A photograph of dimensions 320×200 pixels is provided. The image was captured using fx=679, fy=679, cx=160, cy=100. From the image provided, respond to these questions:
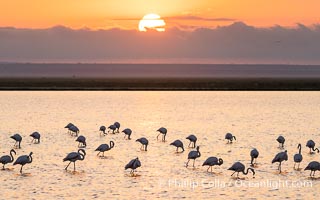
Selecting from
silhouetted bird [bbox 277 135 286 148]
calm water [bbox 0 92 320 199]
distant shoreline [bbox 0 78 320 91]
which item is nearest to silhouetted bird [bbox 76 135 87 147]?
calm water [bbox 0 92 320 199]

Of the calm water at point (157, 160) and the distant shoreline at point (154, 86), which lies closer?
the calm water at point (157, 160)

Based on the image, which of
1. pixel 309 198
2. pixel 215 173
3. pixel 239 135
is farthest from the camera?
pixel 239 135

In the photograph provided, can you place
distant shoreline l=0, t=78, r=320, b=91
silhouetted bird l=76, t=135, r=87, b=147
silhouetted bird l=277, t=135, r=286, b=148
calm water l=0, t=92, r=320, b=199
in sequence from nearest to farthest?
calm water l=0, t=92, r=320, b=199, silhouetted bird l=76, t=135, r=87, b=147, silhouetted bird l=277, t=135, r=286, b=148, distant shoreline l=0, t=78, r=320, b=91

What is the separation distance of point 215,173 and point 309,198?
16.7 ft

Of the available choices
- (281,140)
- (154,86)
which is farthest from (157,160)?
(154,86)

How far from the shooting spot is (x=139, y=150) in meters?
31.1

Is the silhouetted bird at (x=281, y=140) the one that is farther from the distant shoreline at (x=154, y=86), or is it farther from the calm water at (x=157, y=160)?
the distant shoreline at (x=154, y=86)

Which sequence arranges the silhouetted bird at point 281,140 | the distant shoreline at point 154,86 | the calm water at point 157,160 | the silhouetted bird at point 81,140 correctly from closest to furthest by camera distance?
the calm water at point 157,160
the silhouetted bird at point 81,140
the silhouetted bird at point 281,140
the distant shoreline at point 154,86

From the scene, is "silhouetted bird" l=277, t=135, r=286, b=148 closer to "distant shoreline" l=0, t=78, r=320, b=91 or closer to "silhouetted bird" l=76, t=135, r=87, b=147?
"silhouetted bird" l=76, t=135, r=87, b=147

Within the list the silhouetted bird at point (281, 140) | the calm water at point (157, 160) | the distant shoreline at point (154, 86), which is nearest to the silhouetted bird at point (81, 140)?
the calm water at point (157, 160)

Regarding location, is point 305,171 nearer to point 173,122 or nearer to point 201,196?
point 201,196

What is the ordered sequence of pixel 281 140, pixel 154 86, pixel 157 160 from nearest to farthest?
pixel 157 160, pixel 281 140, pixel 154 86

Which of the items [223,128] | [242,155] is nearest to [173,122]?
[223,128]

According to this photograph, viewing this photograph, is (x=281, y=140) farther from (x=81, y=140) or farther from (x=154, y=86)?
(x=154, y=86)
